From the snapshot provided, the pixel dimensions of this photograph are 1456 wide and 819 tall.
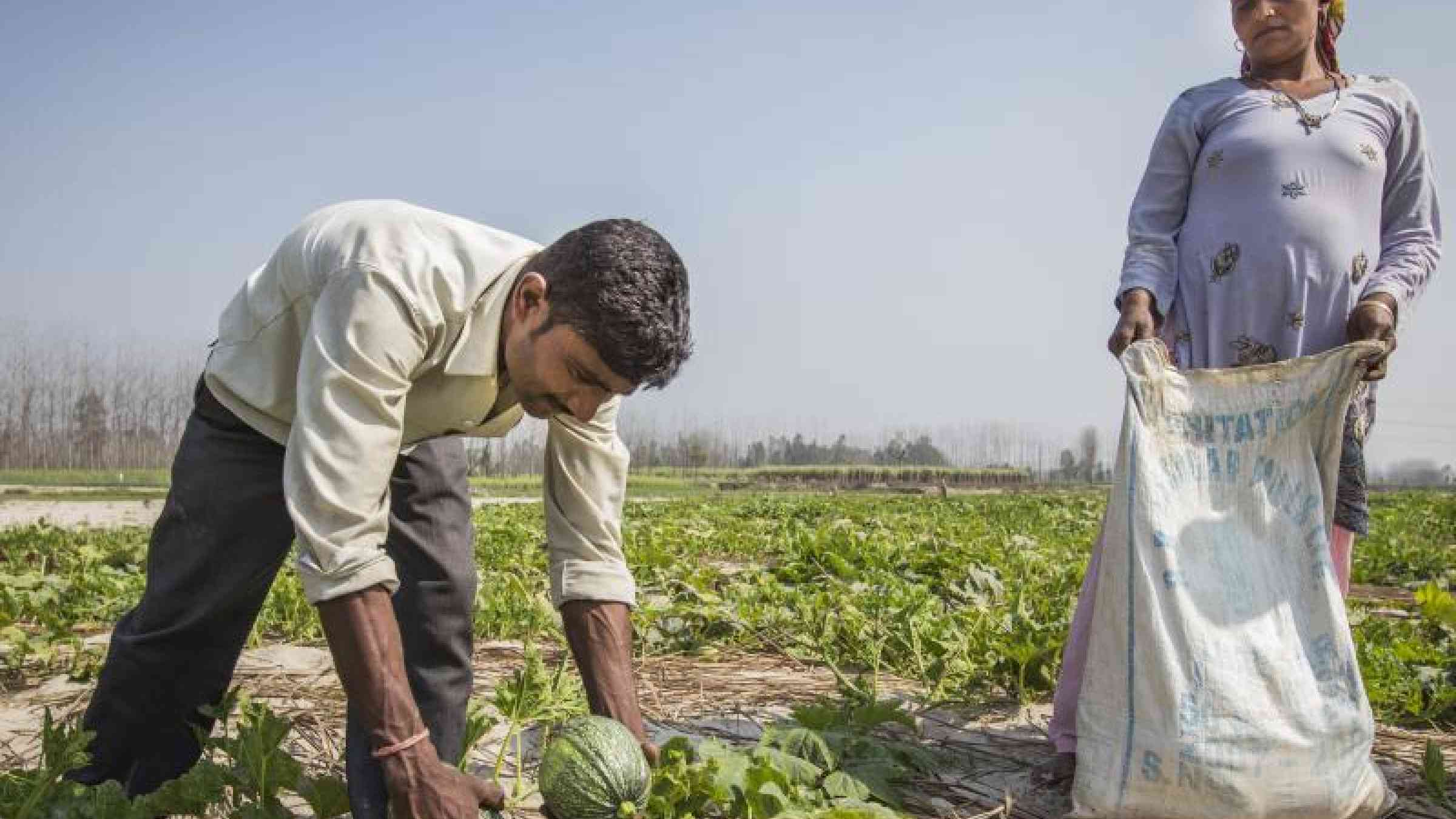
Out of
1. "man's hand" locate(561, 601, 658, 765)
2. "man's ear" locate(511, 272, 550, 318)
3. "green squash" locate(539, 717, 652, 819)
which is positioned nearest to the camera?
"man's ear" locate(511, 272, 550, 318)

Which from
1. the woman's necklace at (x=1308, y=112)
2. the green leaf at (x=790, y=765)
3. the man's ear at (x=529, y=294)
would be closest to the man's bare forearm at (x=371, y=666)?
the man's ear at (x=529, y=294)

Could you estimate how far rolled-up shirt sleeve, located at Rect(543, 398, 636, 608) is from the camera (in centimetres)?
291

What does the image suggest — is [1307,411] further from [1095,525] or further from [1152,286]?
[1095,525]

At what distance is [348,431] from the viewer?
216cm

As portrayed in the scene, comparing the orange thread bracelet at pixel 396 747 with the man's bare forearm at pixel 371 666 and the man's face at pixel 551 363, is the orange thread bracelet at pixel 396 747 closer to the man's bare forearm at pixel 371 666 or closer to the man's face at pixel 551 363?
the man's bare forearm at pixel 371 666

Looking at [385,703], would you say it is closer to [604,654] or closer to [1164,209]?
[604,654]

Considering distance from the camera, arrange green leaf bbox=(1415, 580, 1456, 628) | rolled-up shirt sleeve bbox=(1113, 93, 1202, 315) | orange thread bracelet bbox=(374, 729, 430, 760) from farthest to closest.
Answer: green leaf bbox=(1415, 580, 1456, 628) < rolled-up shirt sleeve bbox=(1113, 93, 1202, 315) < orange thread bracelet bbox=(374, 729, 430, 760)

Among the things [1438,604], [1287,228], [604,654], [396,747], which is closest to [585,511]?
[604,654]

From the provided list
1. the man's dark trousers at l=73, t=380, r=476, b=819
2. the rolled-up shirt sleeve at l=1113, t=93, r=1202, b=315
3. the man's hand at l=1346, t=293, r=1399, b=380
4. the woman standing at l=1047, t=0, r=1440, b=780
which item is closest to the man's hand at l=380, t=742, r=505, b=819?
the man's dark trousers at l=73, t=380, r=476, b=819

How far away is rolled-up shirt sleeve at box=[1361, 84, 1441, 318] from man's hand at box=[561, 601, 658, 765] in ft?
7.45

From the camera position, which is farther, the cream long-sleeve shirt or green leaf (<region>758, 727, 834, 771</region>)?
green leaf (<region>758, 727, 834, 771</region>)

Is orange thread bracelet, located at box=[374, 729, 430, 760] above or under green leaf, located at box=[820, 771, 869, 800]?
above

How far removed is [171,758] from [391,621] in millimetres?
1266

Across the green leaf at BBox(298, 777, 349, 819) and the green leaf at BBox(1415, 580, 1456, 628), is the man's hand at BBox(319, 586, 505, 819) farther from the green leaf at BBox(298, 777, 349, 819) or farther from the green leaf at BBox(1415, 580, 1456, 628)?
the green leaf at BBox(1415, 580, 1456, 628)
